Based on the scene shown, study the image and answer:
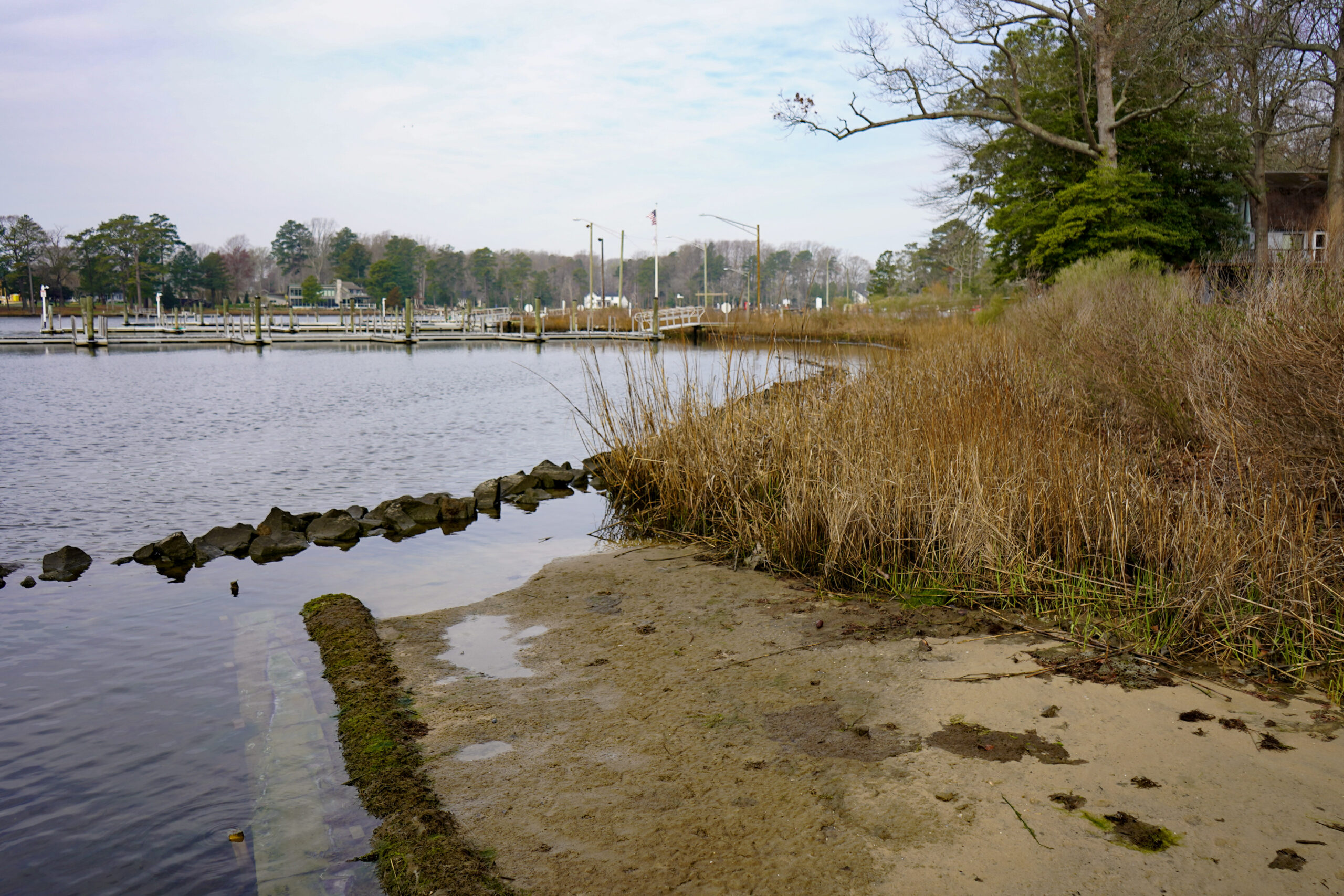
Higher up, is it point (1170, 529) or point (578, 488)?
point (1170, 529)

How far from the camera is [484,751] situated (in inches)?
164

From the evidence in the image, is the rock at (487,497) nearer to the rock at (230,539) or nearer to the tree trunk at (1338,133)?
the rock at (230,539)

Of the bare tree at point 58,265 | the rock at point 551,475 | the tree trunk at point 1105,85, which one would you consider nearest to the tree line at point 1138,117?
the tree trunk at point 1105,85

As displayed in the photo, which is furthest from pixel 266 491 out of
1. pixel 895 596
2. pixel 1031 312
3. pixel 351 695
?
pixel 1031 312

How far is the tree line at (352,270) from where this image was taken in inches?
3733

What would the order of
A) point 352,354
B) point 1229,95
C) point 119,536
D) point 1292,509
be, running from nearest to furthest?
point 1292,509
point 119,536
point 1229,95
point 352,354

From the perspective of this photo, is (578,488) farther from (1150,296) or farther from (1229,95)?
(1229,95)

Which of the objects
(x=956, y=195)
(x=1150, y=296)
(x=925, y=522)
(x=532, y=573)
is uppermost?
(x=956, y=195)

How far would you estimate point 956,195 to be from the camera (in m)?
35.2

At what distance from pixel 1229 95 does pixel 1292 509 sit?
29.0 metres

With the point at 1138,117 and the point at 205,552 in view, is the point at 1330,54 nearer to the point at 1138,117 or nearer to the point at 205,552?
the point at 1138,117

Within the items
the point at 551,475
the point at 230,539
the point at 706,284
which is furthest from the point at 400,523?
the point at 706,284

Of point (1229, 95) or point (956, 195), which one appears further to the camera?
point (956, 195)

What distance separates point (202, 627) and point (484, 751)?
369cm
